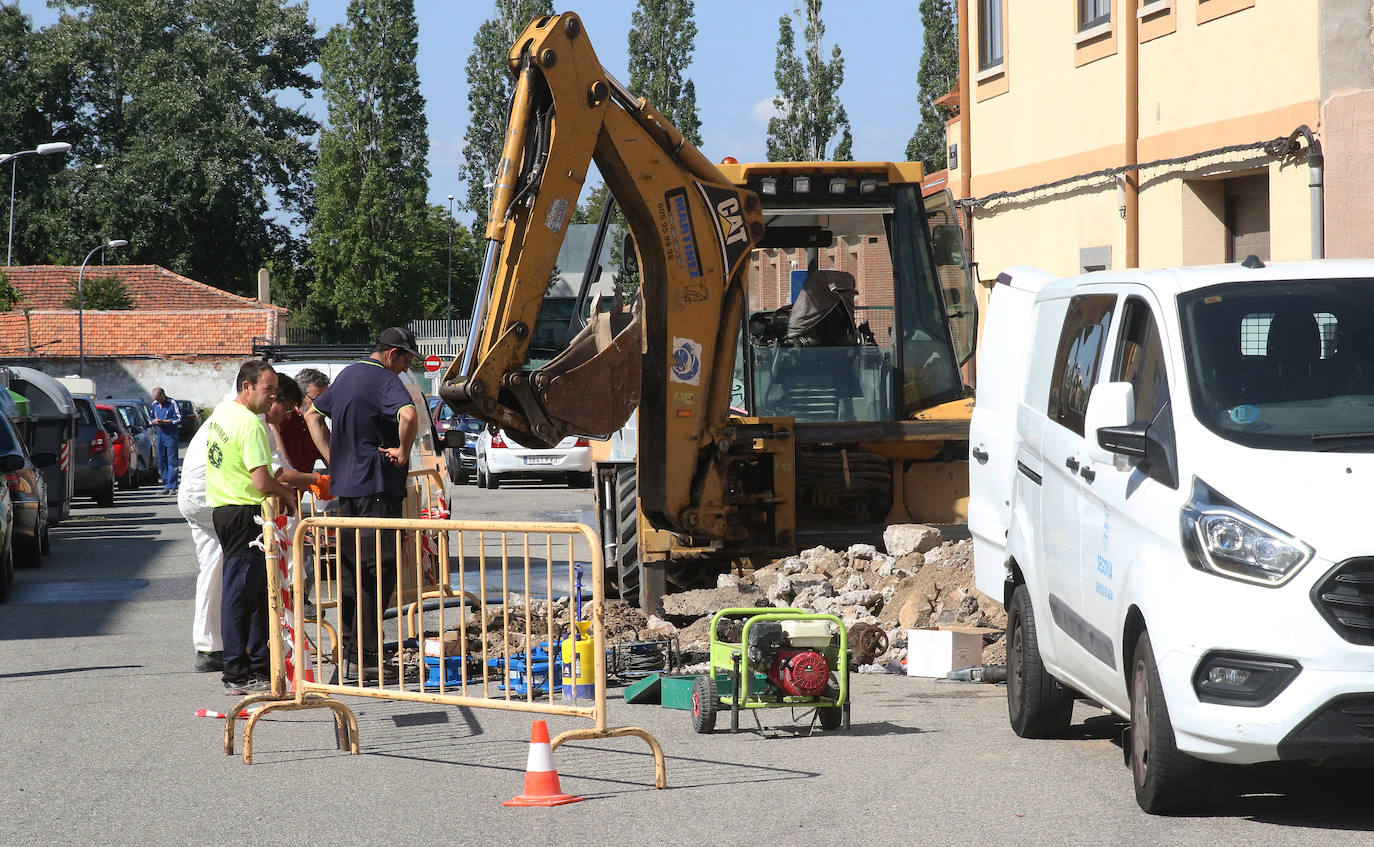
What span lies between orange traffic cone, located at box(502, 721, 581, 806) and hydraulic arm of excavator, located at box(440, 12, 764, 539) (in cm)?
376

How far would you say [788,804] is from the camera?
6.46m

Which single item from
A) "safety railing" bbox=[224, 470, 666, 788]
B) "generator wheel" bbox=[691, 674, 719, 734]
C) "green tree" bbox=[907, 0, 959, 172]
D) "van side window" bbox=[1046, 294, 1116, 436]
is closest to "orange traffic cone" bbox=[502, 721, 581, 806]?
"safety railing" bbox=[224, 470, 666, 788]

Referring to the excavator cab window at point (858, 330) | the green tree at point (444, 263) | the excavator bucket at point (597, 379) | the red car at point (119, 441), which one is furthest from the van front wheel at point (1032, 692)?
the green tree at point (444, 263)

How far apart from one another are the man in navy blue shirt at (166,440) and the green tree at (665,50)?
32.3 metres

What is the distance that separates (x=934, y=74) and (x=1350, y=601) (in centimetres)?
5298

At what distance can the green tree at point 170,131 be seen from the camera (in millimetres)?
69625

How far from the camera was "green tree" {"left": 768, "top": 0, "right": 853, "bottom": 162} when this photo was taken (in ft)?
200

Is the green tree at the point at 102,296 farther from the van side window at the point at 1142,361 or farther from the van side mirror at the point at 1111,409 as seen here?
the van side mirror at the point at 1111,409

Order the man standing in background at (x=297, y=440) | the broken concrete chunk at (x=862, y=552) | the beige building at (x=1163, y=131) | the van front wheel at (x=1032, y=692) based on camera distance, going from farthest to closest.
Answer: the beige building at (x=1163, y=131), the man standing in background at (x=297, y=440), the broken concrete chunk at (x=862, y=552), the van front wheel at (x=1032, y=692)

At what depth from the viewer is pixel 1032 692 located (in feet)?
24.6

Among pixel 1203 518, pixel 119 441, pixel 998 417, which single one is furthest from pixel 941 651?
pixel 119 441

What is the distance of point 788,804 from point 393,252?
221 feet

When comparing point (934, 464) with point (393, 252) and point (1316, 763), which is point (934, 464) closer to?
point (1316, 763)

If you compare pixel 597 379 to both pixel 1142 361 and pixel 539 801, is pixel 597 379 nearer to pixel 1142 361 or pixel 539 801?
pixel 539 801
